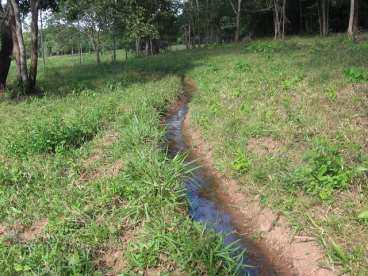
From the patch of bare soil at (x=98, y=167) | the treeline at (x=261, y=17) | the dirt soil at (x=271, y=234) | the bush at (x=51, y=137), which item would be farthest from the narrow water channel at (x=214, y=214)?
the treeline at (x=261, y=17)

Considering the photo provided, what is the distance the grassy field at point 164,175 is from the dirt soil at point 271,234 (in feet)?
0.52

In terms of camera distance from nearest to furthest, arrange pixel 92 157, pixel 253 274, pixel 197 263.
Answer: pixel 197 263
pixel 253 274
pixel 92 157

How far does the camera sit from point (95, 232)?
6410 mm

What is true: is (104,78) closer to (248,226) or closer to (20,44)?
(20,44)

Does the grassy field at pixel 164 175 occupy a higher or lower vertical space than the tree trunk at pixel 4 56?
lower

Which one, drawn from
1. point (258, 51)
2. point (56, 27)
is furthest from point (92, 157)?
Answer: point (56, 27)

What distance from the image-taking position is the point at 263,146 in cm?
955

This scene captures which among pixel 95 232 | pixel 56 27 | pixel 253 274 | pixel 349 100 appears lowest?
pixel 253 274

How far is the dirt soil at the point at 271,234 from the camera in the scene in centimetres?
616

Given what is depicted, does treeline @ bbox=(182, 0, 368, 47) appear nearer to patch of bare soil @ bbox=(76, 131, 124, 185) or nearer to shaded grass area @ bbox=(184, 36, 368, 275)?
shaded grass area @ bbox=(184, 36, 368, 275)

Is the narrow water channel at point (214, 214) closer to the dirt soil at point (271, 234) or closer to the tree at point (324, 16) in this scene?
the dirt soil at point (271, 234)

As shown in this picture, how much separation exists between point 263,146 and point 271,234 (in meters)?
2.89

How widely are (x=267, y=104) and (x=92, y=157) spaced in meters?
5.13

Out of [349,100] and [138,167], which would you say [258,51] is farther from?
[138,167]
